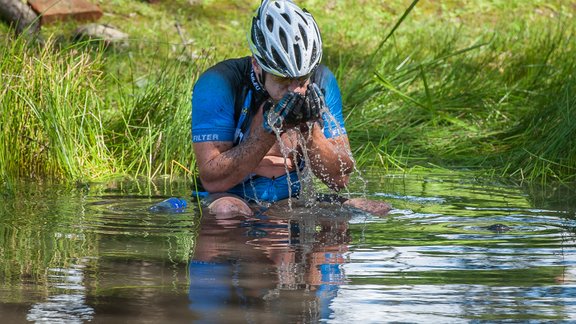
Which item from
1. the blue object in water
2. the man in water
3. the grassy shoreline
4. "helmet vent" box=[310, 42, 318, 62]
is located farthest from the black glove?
the grassy shoreline

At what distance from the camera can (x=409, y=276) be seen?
409 cm

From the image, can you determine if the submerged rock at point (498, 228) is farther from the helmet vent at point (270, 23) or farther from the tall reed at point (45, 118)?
the tall reed at point (45, 118)

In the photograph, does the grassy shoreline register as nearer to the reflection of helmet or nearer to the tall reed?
the tall reed

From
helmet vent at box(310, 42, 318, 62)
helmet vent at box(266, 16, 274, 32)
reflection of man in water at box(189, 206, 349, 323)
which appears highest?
helmet vent at box(266, 16, 274, 32)

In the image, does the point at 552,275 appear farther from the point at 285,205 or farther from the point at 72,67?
the point at 72,67

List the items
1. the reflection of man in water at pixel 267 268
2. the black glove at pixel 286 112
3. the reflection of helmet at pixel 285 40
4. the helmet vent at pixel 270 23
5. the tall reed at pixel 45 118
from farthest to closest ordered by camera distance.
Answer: the tall reed at pixel 45 118 < the helmet vent at pixel 270 23 < the reflection of helmet at pixel 285 40 < the black glove at pixel 286 112 < the reflection of man in water at pixel 267 268

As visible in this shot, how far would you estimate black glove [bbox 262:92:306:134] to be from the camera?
5.10 m

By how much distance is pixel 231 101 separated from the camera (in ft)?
18.6

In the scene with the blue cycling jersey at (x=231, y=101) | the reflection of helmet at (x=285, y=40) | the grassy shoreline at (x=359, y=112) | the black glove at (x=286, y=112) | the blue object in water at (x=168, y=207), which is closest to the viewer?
the black glove at (x=286, y=112)

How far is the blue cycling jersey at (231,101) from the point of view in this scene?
5.64 m

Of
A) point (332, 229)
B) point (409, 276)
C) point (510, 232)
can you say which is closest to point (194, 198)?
point (332, 229)

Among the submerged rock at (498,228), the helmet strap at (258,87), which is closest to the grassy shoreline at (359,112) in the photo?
the helmet strap at (258,87)

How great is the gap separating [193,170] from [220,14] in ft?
20.8

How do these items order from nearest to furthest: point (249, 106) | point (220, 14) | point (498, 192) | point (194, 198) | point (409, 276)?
point (409, 276) < point (249, 106) < point (194, 198) < point (498, 192) < point (220, 14)
